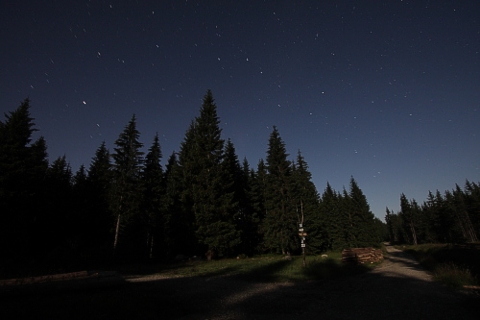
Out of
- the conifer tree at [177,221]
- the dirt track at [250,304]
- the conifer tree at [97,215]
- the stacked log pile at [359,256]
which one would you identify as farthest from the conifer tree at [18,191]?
the stacked log pile at [359,256]

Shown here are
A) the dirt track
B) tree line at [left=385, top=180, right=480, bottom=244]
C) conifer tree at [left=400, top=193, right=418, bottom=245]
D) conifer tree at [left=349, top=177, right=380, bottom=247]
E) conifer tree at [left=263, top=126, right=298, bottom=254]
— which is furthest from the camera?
conifer tree at [left=400, top=193, right=418, bottom=245]

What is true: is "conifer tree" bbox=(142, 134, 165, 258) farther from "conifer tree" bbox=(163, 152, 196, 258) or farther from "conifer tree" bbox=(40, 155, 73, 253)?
"conifer tree" bbox=(40, 155, 73, 253)

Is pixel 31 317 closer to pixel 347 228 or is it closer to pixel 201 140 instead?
pixel 201 140

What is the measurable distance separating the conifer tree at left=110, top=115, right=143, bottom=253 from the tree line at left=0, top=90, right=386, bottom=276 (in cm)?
12

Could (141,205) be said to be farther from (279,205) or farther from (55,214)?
Answer: (279,205)

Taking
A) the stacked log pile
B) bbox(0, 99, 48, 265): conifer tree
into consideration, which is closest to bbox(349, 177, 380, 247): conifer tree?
the stacked log pile

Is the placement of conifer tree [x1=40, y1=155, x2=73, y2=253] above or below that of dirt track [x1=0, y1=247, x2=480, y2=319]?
above

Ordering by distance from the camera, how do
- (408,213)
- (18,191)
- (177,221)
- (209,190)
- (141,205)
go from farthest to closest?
A: 1. (408,213)
2. (141,205)
3. (177,221)
4. (209,190)
5. (18,191)

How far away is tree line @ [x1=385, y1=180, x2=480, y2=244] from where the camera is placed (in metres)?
69.9

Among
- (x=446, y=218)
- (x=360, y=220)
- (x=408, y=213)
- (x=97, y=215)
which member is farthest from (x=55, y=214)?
(x=408, y=213)

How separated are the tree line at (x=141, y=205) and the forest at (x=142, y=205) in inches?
4.6

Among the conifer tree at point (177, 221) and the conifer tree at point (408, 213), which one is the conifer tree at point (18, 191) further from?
the conifer tree at point (408, 213)

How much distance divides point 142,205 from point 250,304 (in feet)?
87.7

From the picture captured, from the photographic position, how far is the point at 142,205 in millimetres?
31312
